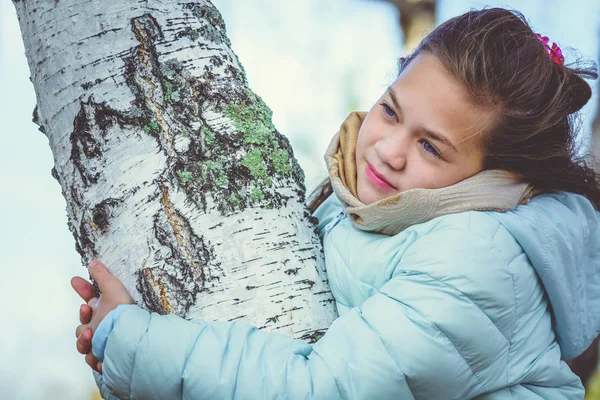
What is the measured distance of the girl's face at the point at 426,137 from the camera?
1640mm

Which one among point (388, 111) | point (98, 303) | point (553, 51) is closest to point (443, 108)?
point (388, 111)

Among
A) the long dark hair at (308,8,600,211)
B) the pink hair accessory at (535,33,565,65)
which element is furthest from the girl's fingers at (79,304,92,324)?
the pink hair accessory at (535,33,565,65)

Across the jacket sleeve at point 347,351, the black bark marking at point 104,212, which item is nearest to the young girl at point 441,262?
the jacket sleeve at point 347,351

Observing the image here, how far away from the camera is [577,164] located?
1.90 m

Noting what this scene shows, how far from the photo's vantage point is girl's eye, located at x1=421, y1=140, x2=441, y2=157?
1662mm

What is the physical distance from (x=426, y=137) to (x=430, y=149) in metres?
0.04

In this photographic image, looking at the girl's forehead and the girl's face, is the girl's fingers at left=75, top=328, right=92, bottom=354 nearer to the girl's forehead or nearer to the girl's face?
the girl's face

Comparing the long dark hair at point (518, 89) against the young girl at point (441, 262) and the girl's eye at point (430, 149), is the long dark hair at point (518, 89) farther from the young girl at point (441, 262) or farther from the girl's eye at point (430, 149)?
the girl's eye at point (430, 149)

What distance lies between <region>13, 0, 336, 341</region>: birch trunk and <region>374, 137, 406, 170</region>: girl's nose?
0.28 meters

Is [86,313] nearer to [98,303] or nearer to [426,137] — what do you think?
[98,303]

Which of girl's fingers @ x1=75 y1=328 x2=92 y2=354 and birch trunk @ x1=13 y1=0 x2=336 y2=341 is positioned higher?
birch trunk @ x1=13 y1=0 x2=336 y2=341

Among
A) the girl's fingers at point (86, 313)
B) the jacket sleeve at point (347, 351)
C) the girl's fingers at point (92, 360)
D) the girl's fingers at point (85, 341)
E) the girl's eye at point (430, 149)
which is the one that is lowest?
the jacket sleeve at point (347, 351)

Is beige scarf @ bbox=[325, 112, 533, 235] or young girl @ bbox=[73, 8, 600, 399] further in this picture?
beige scarf @ bbox=[325, 112, 533, 235]

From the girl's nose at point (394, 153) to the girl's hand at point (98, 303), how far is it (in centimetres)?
78
